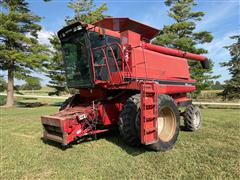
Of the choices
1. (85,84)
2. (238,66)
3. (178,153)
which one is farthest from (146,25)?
(238,66)

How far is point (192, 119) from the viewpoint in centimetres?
784

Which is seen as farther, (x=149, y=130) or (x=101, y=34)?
(x=101, y=34)

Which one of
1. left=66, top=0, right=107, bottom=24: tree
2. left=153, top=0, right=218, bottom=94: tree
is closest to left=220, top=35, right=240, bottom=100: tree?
left=153, top=0, right=218, bottom=94: tree

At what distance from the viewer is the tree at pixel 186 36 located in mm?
20031

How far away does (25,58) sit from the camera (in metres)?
17.9

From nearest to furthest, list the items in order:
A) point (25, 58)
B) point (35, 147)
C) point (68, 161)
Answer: point (68, 161) → point (35, 147) → point (25, 58)

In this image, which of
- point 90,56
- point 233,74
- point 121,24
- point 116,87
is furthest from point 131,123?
point 233,74

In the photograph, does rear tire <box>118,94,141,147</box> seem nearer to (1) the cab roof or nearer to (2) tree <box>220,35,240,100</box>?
(1) the cab roof

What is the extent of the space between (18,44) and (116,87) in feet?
54.4

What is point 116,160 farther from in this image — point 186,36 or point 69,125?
point 186,36

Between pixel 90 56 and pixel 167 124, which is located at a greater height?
pixel 90 56

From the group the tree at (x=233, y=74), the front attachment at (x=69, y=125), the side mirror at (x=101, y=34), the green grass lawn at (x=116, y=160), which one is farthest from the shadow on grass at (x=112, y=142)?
the tree at (x=233, y=74)

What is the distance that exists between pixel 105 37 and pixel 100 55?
0.55 metres

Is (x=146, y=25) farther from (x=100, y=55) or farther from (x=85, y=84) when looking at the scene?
(x=85, y=84)
